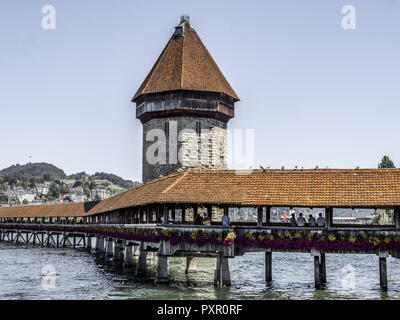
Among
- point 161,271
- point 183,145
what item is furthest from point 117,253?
point 161,271

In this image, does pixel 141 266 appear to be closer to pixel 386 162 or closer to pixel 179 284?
pixel 179 284

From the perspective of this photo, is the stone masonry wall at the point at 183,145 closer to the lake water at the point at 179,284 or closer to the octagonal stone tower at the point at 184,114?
the octagonal stone tower at the point at 184,114

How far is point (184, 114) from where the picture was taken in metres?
46.2

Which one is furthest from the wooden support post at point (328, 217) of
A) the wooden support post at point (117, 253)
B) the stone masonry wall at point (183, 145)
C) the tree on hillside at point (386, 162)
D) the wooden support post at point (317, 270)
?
the tree on hillside at point (386, 162)

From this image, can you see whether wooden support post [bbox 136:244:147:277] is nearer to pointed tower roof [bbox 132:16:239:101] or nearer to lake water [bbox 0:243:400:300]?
lake water [bbox 0:243:400:300]

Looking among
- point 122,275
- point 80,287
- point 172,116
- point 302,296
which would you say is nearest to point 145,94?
point 172,116

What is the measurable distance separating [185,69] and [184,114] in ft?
12.6

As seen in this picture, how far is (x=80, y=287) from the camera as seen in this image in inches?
983

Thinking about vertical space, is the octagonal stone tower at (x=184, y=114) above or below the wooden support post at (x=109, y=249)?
above

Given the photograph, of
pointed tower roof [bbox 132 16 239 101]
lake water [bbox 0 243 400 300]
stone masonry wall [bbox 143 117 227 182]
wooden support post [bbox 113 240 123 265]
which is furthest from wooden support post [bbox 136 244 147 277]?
pointed tower roof [bbox 132 16 239 101]

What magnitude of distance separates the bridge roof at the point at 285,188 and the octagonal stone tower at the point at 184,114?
65.7 ft

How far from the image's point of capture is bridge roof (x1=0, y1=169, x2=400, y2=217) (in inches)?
883

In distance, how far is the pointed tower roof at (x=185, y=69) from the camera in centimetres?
4669

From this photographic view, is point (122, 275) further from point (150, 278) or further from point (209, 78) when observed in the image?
point (209, 78)
